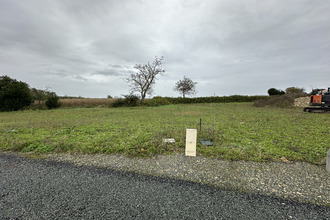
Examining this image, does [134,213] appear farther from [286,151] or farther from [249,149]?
[286,151]

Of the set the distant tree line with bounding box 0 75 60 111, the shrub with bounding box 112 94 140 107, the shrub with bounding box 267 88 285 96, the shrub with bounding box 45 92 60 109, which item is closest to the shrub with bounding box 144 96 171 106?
the shrub with bounding box 112 94 140 107

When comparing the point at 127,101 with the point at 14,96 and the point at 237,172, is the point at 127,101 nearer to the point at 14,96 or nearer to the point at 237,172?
the point at 14,96

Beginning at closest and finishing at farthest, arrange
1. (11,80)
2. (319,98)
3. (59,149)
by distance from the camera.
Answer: (59,149)
(319,98)
(11,80)

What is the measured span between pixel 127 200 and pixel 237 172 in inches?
77.8

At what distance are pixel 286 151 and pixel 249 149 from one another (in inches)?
34.2

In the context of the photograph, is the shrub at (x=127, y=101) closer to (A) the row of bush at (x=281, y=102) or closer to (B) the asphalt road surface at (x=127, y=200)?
(A) the row of bush at (x=281, y=102)

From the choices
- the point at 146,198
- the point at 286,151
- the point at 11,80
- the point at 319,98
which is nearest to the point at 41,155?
the point at 146,198

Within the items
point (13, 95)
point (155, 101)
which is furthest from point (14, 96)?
point (155, 101)

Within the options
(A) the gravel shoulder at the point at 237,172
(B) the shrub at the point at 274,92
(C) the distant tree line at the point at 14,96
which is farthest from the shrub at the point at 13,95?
(B) the shrub at the point at 274,92

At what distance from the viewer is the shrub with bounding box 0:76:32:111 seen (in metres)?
18.7

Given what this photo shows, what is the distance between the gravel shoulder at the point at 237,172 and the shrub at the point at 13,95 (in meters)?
23.2

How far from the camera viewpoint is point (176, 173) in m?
2.67

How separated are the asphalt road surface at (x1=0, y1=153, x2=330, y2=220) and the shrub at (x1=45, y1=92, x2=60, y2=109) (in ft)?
79.2

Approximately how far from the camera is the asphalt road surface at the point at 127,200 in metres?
1.71
